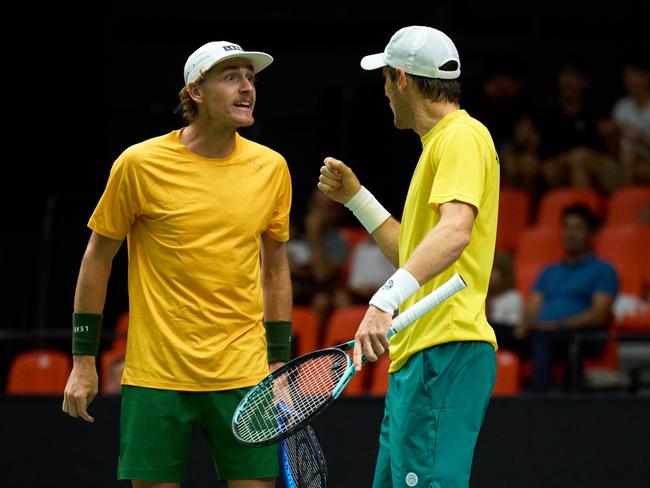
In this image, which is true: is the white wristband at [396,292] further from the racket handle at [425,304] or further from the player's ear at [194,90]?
the player's ear at [194,90]

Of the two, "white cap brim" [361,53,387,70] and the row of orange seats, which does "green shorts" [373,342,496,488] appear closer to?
"white cap brim" [361,53,387,70]

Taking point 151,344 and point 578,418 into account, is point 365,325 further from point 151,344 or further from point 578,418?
point 578,418

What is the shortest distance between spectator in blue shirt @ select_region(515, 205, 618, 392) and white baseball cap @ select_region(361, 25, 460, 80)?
3.31 metres

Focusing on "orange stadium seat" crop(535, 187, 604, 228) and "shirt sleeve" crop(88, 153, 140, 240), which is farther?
"orange stadium seat" crop(535, 187, 604, 228)

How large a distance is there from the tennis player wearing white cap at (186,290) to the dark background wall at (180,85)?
454 centimetres

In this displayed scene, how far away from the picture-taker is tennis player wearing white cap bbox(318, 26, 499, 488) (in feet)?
12.5

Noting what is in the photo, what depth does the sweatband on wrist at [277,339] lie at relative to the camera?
462 centimetres

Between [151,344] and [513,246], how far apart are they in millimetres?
5308

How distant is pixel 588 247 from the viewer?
311 inches

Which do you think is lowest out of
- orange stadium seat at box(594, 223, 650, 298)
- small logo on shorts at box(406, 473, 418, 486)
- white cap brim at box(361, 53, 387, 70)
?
small logo on shorts at box(406, 473, 418, 486)

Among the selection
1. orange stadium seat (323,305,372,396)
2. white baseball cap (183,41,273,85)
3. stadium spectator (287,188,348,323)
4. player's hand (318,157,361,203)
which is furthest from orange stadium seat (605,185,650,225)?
white baseball cap (183,41,273,85)

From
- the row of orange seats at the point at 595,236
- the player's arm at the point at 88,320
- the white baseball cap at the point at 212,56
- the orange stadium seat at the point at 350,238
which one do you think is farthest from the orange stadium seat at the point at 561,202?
the player's arm at the point at 88,320

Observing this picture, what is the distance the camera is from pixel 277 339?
4629mm

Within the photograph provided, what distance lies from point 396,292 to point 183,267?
0.95 meters
